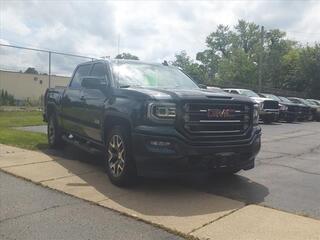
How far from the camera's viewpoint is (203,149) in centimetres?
639

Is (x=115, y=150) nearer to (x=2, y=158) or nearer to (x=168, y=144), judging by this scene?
(x=168, y=144)

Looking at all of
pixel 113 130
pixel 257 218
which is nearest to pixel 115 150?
pixel 113 130

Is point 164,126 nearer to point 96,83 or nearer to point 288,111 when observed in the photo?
point 96,83

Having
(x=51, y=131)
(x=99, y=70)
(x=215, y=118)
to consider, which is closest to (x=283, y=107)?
(x=51, y=131)

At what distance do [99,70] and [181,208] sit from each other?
11.4 feet

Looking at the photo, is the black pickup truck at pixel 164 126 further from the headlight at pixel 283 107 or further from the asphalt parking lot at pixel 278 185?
the headlight at pixel 283 107

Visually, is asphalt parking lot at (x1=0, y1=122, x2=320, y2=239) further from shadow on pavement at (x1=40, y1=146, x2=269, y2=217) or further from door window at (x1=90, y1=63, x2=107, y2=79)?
door window at (x1=90, y1=63, x2=107, y2=79)

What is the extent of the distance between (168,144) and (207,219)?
1.23 m

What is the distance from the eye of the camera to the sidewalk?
505cm

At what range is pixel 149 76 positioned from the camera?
8047mm

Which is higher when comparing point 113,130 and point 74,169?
point 113,130

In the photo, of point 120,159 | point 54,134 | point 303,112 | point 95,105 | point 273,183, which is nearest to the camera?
point 120,159

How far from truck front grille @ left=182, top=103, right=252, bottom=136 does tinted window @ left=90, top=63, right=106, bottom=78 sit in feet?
7.40

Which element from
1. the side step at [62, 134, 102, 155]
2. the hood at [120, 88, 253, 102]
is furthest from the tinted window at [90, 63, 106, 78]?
the hood at [120, 88, 253, 102]
